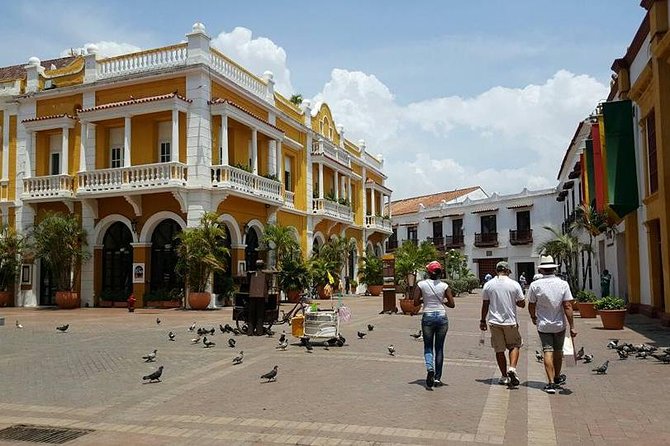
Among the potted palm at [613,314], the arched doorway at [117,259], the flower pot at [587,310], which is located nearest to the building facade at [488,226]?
the arched doorway at [117,259]

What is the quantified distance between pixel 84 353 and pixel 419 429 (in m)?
7.75

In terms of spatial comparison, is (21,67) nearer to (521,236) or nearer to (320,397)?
(320,397)

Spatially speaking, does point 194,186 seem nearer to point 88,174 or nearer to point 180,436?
point 88,174

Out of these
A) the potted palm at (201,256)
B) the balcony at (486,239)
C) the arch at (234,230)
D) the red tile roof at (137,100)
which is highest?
the red tile roof at (137,100)

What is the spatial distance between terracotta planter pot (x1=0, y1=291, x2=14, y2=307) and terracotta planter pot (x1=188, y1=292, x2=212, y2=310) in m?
9.49

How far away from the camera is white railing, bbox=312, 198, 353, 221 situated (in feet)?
109

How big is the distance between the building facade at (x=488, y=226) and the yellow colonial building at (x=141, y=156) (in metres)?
24.0

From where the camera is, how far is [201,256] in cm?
2180

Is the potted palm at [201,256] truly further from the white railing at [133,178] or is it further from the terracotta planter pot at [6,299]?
the terracotta planter pot at [6,299]

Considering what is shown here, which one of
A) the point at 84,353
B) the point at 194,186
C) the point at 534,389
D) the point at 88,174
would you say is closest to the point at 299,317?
the point at 84,353

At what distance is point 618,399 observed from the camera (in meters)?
7.40

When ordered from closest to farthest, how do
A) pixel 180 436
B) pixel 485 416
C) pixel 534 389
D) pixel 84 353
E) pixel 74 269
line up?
pixel 180 436
pixel 485 416
pixel 534 389
pixel 84 353
pixel 74 269

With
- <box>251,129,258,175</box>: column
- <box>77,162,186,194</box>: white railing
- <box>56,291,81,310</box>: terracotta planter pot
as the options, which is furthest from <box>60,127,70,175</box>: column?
<box>251,129,258,175</box>: column

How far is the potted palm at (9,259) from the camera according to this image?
2562cm
